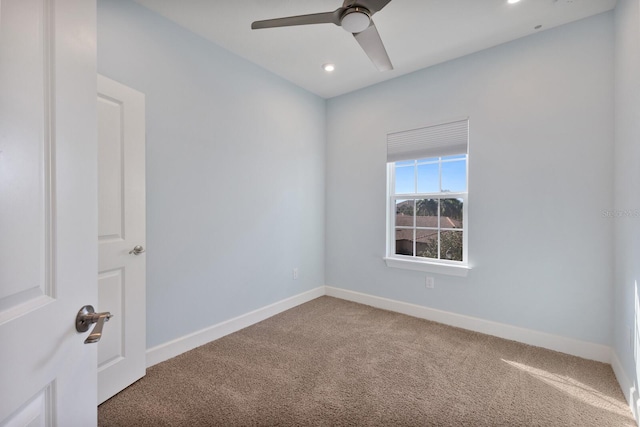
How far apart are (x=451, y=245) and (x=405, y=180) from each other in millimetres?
879

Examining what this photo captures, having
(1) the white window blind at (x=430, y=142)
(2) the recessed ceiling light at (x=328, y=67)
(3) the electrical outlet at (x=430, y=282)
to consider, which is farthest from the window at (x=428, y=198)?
(2) the recessed ceiling light at (x=328, y=67)

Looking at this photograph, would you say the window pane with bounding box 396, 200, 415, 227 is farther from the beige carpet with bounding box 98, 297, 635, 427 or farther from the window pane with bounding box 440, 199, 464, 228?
the beige carpet with bounding box 98, 297, 635, 427

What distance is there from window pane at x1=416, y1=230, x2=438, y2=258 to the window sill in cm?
14

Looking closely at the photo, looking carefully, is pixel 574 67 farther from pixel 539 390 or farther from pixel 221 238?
pixel 221 238

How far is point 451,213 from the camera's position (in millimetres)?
3021

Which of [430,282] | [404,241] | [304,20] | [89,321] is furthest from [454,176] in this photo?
[89,321]

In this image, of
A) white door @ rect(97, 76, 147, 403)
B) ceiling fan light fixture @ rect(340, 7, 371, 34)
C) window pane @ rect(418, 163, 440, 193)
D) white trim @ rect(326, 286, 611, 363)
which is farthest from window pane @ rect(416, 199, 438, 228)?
white door @ rect(97, 76, 147, 403)

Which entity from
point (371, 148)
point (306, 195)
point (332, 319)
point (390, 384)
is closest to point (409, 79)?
point (371, 148)

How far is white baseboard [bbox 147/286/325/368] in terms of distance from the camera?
2210mm

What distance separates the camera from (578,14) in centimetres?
221

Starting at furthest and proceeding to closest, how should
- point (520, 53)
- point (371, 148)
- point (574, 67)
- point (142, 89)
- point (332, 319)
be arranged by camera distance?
1. point (371, 148)
2. point (332, 319)
3. point (520, 53)
4. point (574, 67)
5. point (142, 89)

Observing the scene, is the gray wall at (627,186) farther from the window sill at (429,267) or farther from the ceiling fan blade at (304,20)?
the ceiling fan blade at (304,20)

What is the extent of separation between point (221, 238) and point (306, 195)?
1.31 m

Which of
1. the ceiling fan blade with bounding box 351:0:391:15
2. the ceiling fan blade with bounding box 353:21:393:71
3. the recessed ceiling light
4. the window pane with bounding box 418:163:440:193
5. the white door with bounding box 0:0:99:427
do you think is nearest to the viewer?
the white door with bounding box 0:0:99:427
